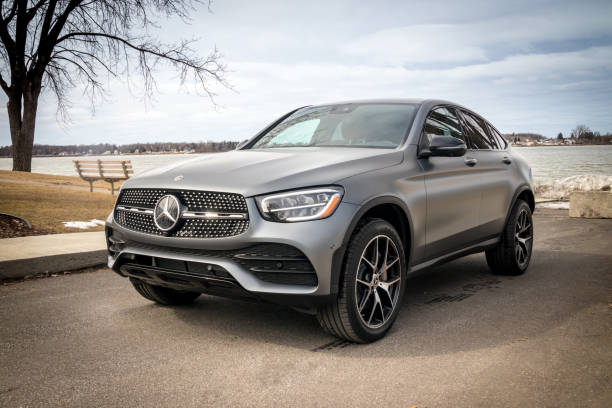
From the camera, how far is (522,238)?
607 cm

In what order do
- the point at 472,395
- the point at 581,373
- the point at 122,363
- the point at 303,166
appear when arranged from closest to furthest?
1. the point at 472,395
2. the point at 581,373
3. the point at 122,363
4. the point at 303,166

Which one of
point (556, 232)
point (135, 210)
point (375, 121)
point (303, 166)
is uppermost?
point (375, 121)

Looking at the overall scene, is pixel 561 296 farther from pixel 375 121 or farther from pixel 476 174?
pixel 375 121

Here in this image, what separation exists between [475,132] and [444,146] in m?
1.56

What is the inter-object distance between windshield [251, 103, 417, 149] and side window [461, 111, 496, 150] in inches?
37.5

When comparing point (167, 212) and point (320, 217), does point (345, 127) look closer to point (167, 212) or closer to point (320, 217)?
point (320, 217)

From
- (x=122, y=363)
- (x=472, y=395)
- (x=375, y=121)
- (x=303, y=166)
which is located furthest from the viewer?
(x=375, y=121)

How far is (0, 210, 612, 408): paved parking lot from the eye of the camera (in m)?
2.91

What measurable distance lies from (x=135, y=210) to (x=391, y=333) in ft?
6.75

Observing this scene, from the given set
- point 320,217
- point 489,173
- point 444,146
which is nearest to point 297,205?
point 320,217

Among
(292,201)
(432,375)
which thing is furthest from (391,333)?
(292,201)

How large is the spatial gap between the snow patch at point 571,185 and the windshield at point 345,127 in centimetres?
1495

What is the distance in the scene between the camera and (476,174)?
5.13 meters

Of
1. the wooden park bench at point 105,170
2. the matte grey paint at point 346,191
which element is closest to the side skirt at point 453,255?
the matte grey paint at point 346,191
